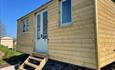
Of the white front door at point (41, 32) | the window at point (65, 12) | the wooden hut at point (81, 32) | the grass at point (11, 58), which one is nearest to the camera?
the wooden hut at point (81, 32)

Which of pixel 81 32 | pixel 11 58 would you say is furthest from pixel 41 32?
pixel 11 58

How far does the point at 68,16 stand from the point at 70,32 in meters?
0.72

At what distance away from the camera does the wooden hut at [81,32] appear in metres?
3.95

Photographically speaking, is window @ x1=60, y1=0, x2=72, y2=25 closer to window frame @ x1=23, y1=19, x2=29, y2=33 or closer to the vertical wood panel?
the vertical wood panel

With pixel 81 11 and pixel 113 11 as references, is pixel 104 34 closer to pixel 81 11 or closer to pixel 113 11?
pixel 81 11

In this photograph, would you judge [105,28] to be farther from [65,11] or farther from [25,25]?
[25,25]

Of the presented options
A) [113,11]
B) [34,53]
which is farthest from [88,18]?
[34,53]

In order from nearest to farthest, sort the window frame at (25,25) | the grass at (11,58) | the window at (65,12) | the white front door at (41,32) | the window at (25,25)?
the window at (65,12) < the white front door at (41,32) < the window frame at (25,25) < the window at (25,25) < the grass at (11,58)

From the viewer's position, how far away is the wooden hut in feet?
13.0

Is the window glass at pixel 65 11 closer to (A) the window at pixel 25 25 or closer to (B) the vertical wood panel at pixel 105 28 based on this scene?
(B) the vertical wood panel at pixel 105 28

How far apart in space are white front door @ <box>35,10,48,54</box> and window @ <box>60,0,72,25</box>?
5.32ft

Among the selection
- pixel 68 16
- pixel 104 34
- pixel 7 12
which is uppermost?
pixel 7 12

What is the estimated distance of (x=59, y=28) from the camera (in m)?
5.44

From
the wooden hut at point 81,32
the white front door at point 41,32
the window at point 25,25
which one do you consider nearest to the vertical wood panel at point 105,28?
the wooden hut at point 81,32
